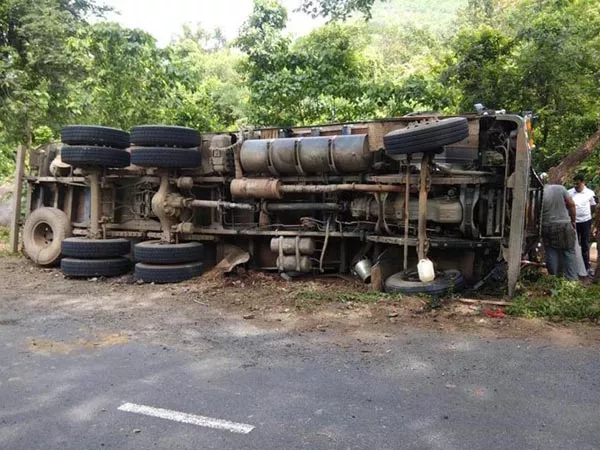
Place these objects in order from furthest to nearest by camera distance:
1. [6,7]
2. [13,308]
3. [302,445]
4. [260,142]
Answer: [6,7] < [260,142] < [13,308] < [302,445]

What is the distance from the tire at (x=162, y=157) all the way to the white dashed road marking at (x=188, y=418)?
4.73 meters

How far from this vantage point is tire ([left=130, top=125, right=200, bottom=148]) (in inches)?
→ 306

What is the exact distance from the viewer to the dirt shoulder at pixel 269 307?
527 centimetres

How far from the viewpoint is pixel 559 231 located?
286 inches

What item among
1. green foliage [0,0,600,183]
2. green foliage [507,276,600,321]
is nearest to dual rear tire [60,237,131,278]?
green foliage [507,276,600,321]

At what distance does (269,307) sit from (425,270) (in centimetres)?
176

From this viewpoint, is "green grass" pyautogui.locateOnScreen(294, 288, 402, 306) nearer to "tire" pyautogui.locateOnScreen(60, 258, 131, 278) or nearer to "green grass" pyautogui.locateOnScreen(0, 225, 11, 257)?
"tire" pyautogui.locateOnScreen(60, 258, 131, 278)

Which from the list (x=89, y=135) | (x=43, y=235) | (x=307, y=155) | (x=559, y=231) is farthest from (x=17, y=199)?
(x=559, y=231)

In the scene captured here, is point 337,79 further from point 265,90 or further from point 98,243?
point 98,243

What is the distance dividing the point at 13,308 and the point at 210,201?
289 centimetres

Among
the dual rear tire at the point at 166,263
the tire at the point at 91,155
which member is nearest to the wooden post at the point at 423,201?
the dual rear tire at the point at 166,263

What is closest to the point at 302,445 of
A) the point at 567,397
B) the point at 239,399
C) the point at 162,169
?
the point at 239,399

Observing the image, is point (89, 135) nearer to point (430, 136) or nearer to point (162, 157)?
point (162, 157)

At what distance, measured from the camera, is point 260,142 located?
7660 mm
